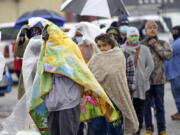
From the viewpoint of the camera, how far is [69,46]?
680cm

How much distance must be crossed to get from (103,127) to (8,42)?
42.4ft

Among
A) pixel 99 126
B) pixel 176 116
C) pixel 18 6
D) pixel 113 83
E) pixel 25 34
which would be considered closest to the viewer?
pixel 113 83

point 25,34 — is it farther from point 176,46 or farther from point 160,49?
point 176,46

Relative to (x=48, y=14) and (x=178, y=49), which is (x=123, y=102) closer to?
(x=178, y=49)

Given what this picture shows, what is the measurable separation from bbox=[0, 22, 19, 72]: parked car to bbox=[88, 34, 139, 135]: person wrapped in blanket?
39.1 feet

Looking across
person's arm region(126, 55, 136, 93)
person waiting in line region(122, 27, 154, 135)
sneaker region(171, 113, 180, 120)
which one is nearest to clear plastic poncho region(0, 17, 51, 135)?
person's arm region(126, 55, 136, 93)

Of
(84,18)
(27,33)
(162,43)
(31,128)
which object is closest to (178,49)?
(162,43)

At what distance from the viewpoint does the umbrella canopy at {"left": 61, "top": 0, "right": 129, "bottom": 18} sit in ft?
33.9

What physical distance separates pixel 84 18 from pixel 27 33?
74.8 ft

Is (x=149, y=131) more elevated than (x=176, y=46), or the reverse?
(x=176, y=46)

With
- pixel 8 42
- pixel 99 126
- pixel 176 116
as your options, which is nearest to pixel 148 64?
pixel 99 126

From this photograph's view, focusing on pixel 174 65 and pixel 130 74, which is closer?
pixel 130 74

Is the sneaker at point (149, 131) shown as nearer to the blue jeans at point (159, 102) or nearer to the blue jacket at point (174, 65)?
the blue jeans at point (159, 102)

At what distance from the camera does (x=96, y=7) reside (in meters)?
10.3
